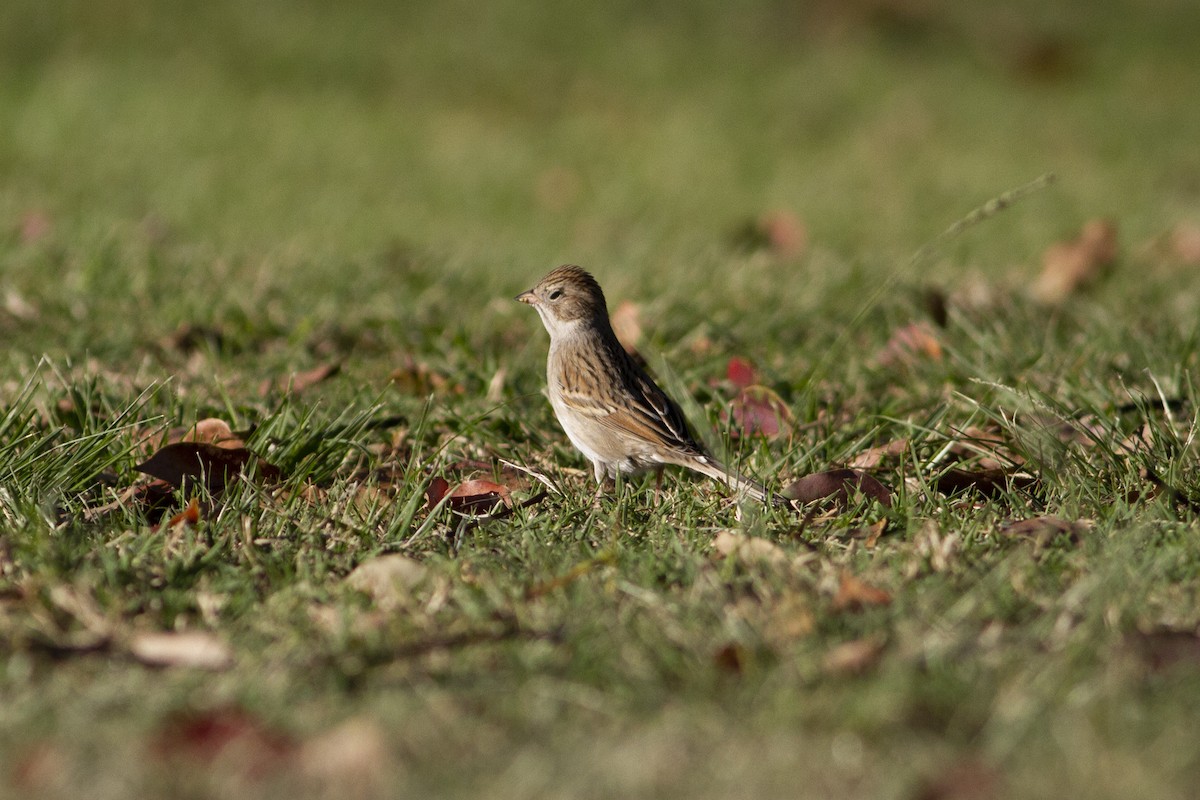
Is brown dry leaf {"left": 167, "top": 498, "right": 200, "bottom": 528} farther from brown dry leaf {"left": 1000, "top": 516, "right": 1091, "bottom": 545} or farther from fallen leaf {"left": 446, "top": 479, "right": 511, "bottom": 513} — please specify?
brown dry leaf {"left": 1000, "top": 516, "right": 1091, "bottom": 545}

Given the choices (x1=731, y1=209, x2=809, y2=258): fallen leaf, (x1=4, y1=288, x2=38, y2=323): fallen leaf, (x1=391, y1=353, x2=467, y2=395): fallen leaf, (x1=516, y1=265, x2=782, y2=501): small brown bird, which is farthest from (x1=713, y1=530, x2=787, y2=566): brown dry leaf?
(x1=731, y1=209, x2=809, y2=258): fallen leaf

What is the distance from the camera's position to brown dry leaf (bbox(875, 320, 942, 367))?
236 inches

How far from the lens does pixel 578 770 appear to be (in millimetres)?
2656

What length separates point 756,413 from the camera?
5.24m

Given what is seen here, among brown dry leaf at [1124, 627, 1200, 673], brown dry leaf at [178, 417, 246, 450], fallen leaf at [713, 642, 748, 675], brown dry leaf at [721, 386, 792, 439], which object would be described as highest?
fallen leaf at [713, 642, 748, 675]

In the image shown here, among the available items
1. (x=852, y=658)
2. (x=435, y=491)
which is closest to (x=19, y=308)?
(x=435, y=491)

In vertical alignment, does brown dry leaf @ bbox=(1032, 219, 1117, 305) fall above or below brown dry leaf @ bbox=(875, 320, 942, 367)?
below

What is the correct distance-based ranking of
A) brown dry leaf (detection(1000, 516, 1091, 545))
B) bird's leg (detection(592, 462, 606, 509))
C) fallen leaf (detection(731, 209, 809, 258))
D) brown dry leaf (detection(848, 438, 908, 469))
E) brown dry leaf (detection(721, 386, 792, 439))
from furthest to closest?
fallen leaf (detection(731, 209, 809, 258)) < brown dry leaf (detection(721, 386, 792, 439)) < brown dry leaf (detection(848, 438, 908, 469)) < bird's leg (detection(592, 462, 606, 509)) < brown dry leaf (detection(1000, 516, 1091, 545))

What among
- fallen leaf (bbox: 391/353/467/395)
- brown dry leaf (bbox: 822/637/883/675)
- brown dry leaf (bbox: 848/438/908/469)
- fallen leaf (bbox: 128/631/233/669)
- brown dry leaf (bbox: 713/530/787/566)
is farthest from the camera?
fallen leaf (bbox: 391/353/467/395)

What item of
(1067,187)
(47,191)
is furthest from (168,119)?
(1067,187)

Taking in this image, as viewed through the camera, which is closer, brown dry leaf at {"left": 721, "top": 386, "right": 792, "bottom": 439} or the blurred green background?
brown dry leaf at {"left": 721, "top": 386, "right": 792, "bottom": 439}

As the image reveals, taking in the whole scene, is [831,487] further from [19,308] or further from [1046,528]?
[19,308]

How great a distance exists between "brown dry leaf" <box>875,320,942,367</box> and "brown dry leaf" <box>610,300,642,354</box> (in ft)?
3.33

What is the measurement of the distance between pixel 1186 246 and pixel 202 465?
6.54 m
